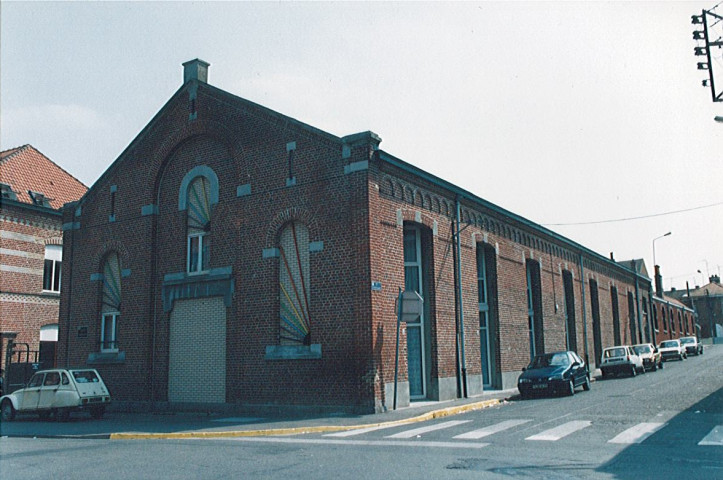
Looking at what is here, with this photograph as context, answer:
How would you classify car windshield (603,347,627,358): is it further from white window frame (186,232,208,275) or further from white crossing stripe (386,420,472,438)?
white window frame (186,232,208,275)

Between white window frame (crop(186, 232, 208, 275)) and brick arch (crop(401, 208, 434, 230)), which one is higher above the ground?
brick arch (crop(401, 208, 434, 230))

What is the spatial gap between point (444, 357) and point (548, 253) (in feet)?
46.2

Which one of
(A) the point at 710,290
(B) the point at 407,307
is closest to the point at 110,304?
(B) the point at 407,307

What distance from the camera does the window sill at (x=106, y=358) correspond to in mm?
22188

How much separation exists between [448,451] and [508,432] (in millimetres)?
2577

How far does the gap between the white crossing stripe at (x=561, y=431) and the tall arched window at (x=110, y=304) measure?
16.1 metres

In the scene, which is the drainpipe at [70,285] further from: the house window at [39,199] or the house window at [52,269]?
the house window at [39,199]

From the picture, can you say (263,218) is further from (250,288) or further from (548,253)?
(548,253)

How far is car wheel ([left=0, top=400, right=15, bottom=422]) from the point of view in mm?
20000

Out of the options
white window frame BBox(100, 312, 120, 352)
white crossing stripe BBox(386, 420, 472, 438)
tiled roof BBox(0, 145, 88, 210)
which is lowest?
white crossing stripe BBox(386, 420, 472, 438)

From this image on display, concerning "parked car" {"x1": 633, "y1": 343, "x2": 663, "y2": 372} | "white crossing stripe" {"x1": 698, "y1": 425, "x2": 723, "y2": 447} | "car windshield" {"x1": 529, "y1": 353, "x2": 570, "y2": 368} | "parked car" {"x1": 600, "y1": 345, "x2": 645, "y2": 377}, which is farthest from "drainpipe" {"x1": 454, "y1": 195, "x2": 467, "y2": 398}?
"parked car" {"x1": 633, "y1": 343, "x2": 663, "y2": 372}

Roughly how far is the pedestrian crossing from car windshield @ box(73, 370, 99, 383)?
9.79 metres

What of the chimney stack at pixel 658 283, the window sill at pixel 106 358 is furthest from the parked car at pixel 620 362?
the chimney stack at pixel 658 283

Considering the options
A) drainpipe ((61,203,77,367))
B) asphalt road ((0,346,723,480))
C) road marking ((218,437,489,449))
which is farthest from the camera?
drainpipe ((61,203,77,367))
